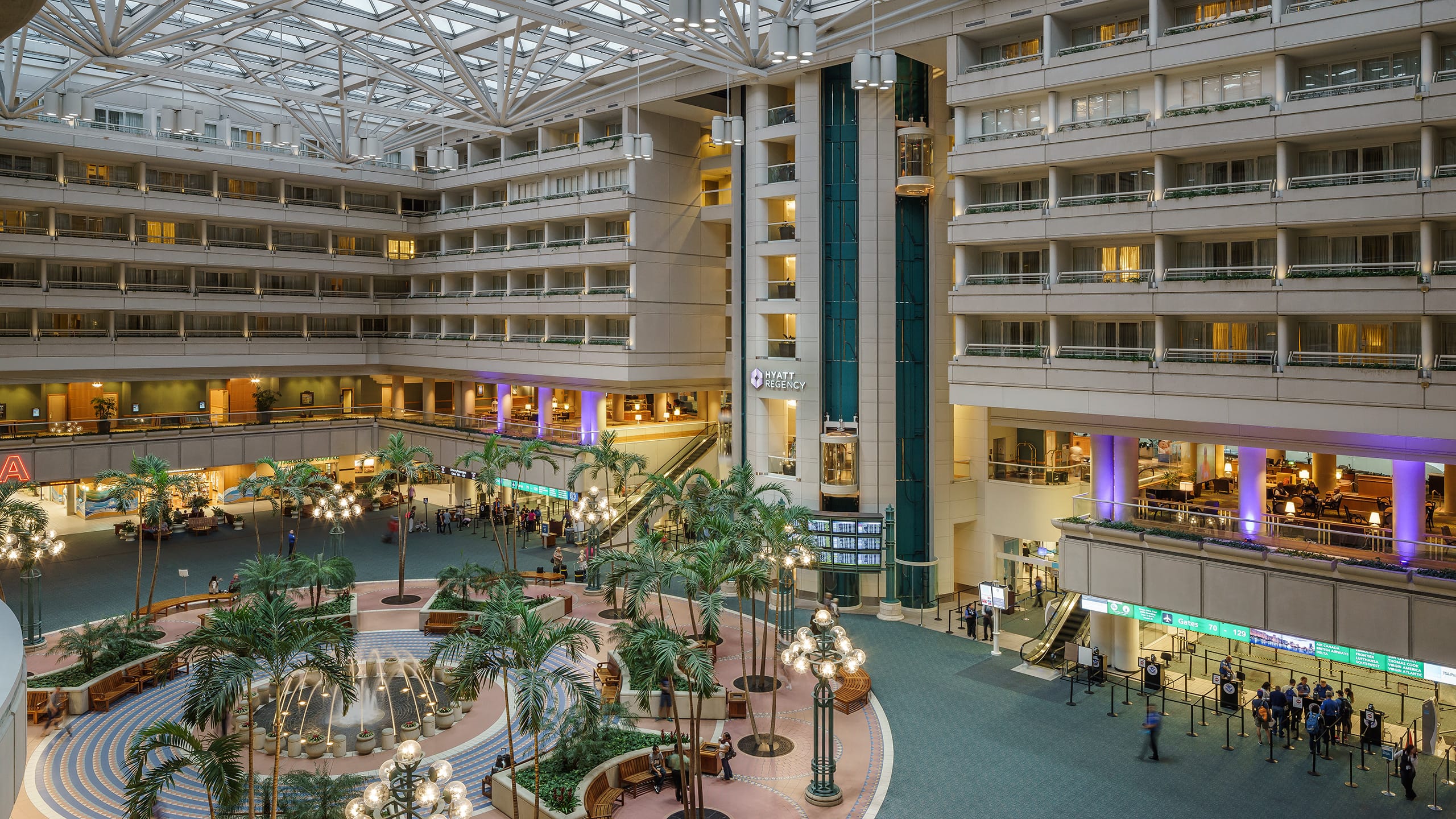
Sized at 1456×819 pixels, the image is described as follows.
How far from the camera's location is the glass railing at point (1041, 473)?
115 ft

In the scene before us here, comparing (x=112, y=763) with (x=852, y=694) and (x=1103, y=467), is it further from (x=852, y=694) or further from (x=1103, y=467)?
(x=1103, y=467)

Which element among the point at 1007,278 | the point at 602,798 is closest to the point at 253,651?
→ the point at 602,798

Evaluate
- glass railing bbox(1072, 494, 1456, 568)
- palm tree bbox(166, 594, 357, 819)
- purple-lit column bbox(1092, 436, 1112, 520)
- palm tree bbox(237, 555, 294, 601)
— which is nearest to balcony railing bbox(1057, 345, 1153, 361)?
purple-lit column bbox(1092, 436, 1112, 520)

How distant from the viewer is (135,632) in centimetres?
2997

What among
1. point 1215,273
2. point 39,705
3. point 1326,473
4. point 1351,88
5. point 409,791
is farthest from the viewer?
point 1326,473

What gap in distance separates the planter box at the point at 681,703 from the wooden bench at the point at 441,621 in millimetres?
9512

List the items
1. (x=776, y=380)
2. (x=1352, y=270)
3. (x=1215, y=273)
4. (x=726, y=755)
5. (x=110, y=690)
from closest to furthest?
(x=726, y=755) → (x=1352, y=270) → (x=110, y=690) → (x=1215, y=273) → (x=776, y=380)

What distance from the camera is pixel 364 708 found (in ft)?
86.3

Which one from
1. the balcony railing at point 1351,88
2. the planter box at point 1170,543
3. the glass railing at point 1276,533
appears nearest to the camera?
the glass railing at point 1276,533

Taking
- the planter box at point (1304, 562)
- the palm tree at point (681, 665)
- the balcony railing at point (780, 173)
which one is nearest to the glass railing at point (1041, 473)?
the planter box at point (1304, 562)

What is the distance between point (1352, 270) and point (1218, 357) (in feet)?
13.8

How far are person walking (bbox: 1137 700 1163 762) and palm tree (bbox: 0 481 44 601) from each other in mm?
33712

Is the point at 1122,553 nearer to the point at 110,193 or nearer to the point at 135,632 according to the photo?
the point at 135,632

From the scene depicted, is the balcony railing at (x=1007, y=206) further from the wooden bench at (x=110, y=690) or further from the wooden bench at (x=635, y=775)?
the wooden bench at (x=110, y=690)
